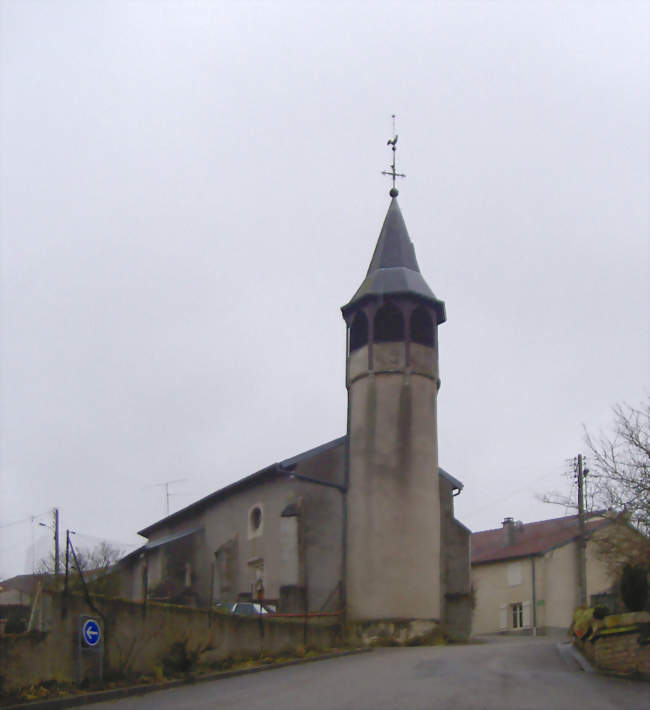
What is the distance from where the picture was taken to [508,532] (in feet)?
170

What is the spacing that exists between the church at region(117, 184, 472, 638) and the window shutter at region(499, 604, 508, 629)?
17.2m

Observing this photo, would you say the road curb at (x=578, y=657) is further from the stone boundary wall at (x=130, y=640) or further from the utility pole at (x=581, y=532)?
the utility pole at (x=581, y=532)

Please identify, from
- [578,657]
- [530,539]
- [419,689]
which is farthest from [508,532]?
[419,689]

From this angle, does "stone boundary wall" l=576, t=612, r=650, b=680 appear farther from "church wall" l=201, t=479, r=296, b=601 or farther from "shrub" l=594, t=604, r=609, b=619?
"church wall" l=201, t=479, r=296, b=601

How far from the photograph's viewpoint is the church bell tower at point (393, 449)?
28.3 metres

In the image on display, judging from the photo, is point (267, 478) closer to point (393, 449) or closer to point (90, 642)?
point (393, 449)

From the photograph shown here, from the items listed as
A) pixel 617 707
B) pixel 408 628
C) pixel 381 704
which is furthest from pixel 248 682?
pixel 408 628

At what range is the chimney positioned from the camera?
51.4m

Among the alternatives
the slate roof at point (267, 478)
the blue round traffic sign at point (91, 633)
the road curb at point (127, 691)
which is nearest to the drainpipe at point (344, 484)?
the slate roof at point (267, 478)

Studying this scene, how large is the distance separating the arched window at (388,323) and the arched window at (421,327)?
0.42 meters

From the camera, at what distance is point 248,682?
16609 mm

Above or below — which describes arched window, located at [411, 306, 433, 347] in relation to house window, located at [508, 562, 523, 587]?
above

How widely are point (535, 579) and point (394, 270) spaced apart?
22.0 metres

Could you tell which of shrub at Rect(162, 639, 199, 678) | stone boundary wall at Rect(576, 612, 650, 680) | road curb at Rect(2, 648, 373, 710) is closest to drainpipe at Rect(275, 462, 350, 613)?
road curb at Rect(2, 648, 373, 710)
